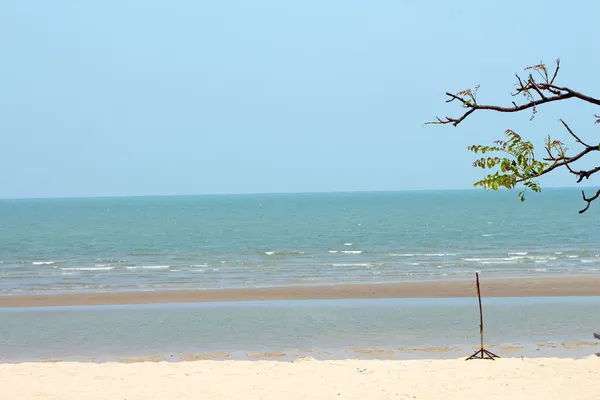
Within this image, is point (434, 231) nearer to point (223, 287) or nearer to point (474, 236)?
point (474, 236)

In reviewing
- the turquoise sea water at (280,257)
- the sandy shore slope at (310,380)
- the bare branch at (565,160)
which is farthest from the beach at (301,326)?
the bare branch at (565,160)

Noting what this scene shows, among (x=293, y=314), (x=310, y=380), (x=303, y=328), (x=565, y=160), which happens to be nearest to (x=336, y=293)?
(x=293, y=314)

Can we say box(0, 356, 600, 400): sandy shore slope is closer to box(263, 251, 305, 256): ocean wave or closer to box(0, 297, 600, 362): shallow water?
box(0, 297, 600, 362): shallow water

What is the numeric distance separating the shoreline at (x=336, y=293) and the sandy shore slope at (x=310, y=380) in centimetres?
1235

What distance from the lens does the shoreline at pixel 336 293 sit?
26078mm

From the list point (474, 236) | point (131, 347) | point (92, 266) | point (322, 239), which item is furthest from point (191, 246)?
point (131, 347)

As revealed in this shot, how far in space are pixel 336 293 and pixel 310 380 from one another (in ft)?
49.1

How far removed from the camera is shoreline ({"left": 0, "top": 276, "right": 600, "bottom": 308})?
85.6 feet

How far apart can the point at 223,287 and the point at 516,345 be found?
16.3 meters

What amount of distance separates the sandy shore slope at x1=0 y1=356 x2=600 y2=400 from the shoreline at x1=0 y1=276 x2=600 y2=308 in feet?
40.5

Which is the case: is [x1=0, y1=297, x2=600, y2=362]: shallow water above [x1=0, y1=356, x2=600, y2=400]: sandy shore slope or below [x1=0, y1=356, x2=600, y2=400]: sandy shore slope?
below

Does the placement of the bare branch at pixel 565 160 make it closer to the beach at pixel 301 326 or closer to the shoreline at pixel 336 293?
the beach at pixel 301 326

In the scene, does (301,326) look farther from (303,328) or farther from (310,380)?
(310,380)

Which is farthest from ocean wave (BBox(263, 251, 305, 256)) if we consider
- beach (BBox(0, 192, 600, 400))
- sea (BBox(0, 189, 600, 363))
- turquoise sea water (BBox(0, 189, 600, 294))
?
beach (BBox(0, 192, 600, 400))
